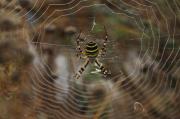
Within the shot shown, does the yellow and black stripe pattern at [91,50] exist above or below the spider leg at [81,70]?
above

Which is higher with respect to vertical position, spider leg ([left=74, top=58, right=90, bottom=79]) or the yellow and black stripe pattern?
the yellow and black stripe pattern

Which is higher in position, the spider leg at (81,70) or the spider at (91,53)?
the spider at (91,53)

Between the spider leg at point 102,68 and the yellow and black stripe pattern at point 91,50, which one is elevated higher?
the yellow and black stripe pattern at point 91,50

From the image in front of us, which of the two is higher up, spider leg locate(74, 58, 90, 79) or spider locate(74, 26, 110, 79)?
spider locate(74, 26, 110, 79)

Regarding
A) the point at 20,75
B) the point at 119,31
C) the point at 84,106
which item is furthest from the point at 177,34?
the point at 20,75
